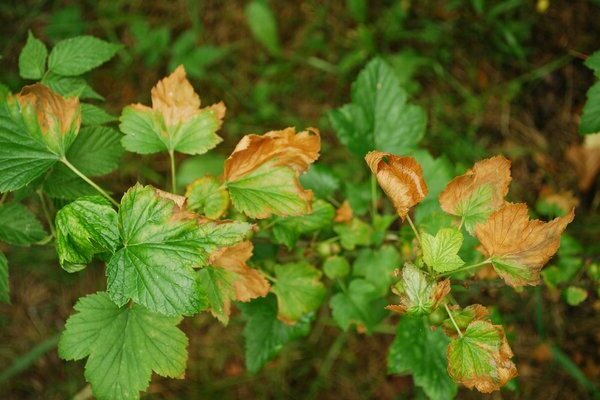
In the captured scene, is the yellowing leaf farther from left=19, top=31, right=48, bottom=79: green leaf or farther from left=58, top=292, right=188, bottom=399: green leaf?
left=58, top=292, right=188, bottom=399: green leaf

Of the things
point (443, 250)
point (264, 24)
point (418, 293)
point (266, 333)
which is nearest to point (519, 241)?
point (443, 250)

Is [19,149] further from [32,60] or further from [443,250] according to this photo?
[443,250]

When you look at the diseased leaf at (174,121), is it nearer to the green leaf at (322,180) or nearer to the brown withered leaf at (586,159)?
the green leaf at (322,180)

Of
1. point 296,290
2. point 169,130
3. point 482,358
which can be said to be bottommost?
point 296,290

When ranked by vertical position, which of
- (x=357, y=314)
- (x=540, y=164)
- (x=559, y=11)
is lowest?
(x=540, y=164)

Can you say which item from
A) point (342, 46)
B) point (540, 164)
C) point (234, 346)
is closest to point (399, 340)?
point (234, 346)

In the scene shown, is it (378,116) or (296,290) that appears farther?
(378,116)

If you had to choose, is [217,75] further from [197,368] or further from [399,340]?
[399,340]
